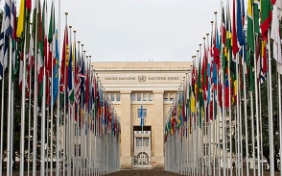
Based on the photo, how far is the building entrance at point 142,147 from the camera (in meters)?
117

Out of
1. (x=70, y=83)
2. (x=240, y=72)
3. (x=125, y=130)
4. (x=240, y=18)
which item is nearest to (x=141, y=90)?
(x=125, y=130)

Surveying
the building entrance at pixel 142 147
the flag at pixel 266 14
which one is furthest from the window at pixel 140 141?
the flag at pixel 266 14

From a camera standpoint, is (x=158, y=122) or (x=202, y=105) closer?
(x=202, y=105)

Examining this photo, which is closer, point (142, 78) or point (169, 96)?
point (142, 78)

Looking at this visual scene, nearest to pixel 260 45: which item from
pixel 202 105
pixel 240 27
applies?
pixel 240 27

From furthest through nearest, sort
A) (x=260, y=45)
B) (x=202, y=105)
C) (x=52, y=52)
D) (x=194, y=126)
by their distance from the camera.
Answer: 1. (x=194, y=126)
2. (x=202, y=105)
3. (x=52, y=52)
4. (x=260, y=45)

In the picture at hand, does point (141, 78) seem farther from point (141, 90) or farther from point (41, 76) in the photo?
point (41, 76)

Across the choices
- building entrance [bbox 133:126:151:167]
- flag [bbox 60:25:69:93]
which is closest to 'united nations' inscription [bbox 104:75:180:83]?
building entrance [bbox 133:126:151:167]

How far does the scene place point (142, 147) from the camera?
11825 cm

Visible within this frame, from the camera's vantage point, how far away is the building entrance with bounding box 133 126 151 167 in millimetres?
116875

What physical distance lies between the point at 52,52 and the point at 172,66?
271 ft

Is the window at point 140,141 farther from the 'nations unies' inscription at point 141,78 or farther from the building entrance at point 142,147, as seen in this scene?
the 'nations unies' inscription at point 141,78

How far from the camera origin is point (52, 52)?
1090 inches

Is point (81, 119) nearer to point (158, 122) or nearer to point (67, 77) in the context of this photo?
point (67, 77)
